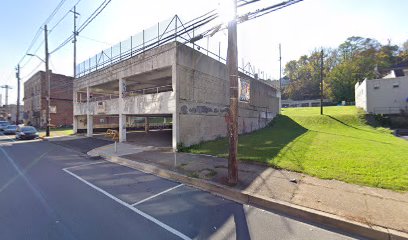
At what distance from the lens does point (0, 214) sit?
488 cm

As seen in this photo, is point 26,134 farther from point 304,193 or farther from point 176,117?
point 304,193

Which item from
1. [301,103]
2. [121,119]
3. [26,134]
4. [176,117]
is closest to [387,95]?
[176,117]

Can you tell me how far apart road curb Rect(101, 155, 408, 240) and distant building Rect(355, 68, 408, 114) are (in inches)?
1419

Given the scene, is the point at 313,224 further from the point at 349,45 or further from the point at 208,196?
the point at 349,45

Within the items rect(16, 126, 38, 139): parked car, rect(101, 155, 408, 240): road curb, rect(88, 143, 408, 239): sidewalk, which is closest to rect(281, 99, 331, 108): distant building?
rect(88, 143, 408, 239): sidewalk

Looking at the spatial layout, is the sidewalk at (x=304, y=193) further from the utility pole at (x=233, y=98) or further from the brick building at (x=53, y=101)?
the brick building at (x=53, y=101)

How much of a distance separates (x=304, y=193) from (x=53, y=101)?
46.8m

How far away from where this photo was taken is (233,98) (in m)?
6.63

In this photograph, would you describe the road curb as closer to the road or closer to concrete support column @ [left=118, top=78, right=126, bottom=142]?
the road

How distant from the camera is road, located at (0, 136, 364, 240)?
4.16 metres

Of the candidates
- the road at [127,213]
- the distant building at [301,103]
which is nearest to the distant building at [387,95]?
the road at [127,213]

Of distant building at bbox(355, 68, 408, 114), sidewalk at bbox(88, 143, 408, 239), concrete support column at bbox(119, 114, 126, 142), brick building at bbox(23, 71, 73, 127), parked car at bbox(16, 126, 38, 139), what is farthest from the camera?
brick building at bbox(23, 71, 73, 127)

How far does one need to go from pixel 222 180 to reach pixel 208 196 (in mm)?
1030

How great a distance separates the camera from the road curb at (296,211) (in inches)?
161
